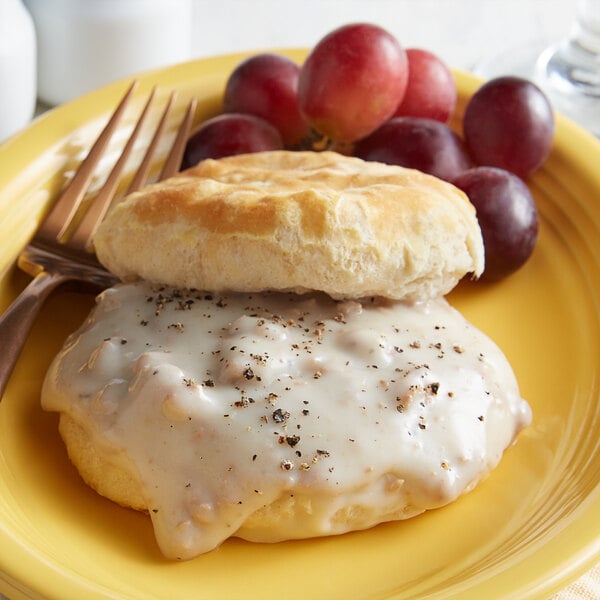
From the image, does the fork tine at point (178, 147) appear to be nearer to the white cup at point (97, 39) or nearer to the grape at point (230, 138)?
the grape at point (230, 138)

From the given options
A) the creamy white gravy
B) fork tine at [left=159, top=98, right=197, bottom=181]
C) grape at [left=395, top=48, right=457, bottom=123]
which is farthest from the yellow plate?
grape at [left=395, top=48, right=457, bottom=123]

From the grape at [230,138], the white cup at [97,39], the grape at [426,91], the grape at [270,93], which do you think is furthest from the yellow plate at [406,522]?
the white cup at [97,39]

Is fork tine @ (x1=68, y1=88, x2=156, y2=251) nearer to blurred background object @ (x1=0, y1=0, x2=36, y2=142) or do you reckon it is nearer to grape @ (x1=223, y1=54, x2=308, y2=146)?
grape @ (x1=223, y1=54, x2=308, y2=146)

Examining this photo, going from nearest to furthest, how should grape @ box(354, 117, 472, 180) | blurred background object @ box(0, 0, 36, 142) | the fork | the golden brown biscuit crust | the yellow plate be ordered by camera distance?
the yellow plate, the golden brown biscuit crust, the fork, grape @ box(354, 117, 472, 180), blurred background object @ box(0, 0, 36, 142)

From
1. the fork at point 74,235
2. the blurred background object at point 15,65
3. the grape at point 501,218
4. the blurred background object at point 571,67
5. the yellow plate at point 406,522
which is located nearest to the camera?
the yellow plate at point 406,522

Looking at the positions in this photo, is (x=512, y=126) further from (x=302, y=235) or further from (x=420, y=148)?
→ (x=302, y=235)

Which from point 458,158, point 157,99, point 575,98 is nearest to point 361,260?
point 458,158
